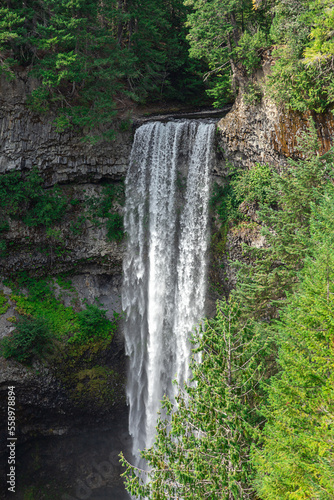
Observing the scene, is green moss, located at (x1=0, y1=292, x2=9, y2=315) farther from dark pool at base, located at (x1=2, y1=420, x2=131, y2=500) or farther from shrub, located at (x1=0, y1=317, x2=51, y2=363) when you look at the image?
dark pool at base, located at (x1=2, y1=420, x2=131, y2=500)

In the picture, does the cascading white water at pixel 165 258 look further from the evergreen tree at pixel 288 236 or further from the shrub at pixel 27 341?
the evergreen tree at pixel 288 236

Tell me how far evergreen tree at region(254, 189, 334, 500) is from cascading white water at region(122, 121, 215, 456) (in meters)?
11.5

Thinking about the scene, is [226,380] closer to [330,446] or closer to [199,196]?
[330,446]

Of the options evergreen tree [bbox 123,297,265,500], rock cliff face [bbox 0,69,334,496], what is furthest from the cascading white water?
evergreen tree [bbox 123,297,265,500]

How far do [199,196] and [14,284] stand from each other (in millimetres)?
11544

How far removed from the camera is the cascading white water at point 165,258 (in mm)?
18156

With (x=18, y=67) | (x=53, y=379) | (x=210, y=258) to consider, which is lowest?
(x=53, y=379)

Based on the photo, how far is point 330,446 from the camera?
4.96 metres

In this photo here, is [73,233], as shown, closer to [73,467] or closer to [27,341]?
[27,341]

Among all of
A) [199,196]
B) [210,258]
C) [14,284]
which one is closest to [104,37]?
[199,196]

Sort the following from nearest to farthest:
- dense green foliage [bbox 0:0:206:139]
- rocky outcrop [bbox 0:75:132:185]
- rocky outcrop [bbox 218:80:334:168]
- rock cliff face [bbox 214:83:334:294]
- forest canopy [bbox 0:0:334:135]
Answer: forest canopy [bbox 0:0:334:135] → rocky outcrop [bbox 218:80:334:168] → rock cliff face [bbox 214:83:334:294] → dense green foliage [bbox 0:0:206:139] → rocky outcrop [bbox 0:75:132:185]

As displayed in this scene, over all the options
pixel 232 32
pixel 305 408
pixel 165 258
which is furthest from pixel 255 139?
pixel 305 408

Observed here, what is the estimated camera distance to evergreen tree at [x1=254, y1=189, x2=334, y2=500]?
528 cm

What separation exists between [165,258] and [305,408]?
1338 cm
